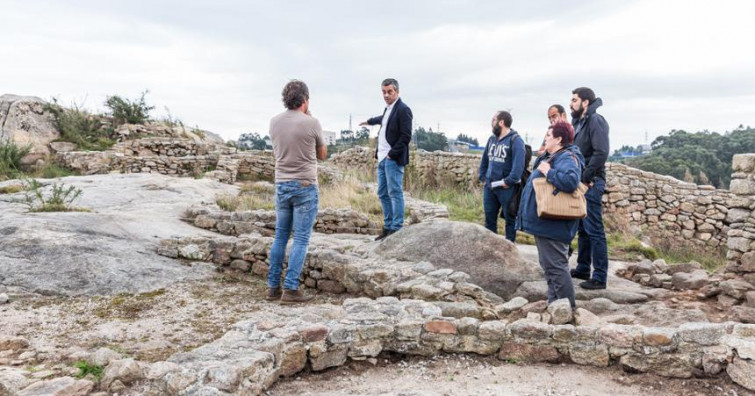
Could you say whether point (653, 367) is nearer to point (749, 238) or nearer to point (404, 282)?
point (404, 282)

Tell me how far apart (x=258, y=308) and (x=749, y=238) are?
5.56 m

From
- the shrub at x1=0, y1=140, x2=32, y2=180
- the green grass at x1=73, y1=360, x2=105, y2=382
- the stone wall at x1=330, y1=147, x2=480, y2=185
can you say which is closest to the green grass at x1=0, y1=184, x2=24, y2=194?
the shrub at x1=0, y1=140, x2=32, y2=180

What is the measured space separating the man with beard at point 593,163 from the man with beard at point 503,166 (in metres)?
0.80

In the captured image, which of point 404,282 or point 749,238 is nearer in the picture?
point 404,282

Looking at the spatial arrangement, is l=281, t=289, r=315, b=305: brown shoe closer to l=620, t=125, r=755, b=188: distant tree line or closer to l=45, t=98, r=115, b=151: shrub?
l=45, t=98, r=115, b=151: shrub

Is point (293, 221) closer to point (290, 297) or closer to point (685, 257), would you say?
point (290, 297)

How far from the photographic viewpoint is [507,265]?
5.48 meters

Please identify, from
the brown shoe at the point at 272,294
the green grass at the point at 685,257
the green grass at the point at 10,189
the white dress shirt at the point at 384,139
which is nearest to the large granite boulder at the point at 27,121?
the green grass at the point at 10,189

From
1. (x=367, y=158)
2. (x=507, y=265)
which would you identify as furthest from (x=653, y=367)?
(x=367, y=158)

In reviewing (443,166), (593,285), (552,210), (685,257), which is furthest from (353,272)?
(443,166)

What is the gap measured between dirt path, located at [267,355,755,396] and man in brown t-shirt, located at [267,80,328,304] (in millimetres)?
1560

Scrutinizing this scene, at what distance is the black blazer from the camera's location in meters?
5.88

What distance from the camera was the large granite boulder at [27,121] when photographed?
16.9 metres

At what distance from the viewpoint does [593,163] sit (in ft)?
16.2
